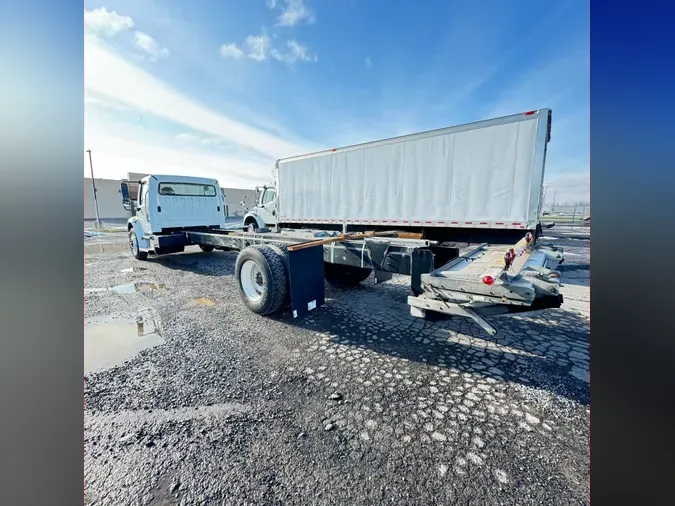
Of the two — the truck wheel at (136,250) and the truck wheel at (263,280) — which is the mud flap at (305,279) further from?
the truck wheel at (136,250)

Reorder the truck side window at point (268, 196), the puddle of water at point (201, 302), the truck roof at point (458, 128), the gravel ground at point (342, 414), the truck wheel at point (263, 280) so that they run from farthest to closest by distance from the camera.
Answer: the truck side window at point (268, 196), the truck roof at point (458, 128), the puddle of water at point (201, 302), the truck wheel at point (263, 280), the gravel ground at point (342, 414)

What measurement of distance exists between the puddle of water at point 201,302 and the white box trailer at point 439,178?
5227 mm

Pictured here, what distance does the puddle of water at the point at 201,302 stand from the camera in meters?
5.18

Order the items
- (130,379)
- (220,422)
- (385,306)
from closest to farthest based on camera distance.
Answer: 1. (220,422)
2. (130,379)
3. (385,306)

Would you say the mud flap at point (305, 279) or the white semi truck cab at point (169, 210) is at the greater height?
the white semi truck cab at point (169, 210)

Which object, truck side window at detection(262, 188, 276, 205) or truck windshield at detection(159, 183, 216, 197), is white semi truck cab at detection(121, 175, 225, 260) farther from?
truck side window at detection(262, 188, 276, 205)

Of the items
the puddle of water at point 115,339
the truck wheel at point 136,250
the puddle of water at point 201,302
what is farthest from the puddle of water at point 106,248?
the puddle of water at point 115,339

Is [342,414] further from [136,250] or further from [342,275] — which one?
[136,250]

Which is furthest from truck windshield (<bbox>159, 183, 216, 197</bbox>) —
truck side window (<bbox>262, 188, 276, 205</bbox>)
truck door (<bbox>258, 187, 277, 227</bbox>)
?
truck side window (<bbox>262, 188, 276, 205</bbox>)

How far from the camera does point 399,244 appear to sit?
4129mm

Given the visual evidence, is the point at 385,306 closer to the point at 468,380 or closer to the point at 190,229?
the point at 468,380

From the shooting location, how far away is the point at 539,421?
7.94ft
